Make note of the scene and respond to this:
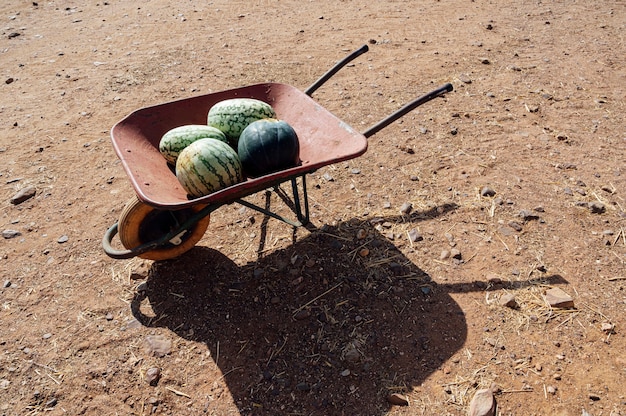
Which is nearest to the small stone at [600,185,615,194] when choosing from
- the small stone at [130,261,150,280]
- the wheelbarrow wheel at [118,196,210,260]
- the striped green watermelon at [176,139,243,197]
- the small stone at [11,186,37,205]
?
the striped green watermelon at [176,139,243,197]

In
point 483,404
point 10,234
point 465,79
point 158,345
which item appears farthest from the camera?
point 465,79

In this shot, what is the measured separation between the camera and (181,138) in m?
2.77

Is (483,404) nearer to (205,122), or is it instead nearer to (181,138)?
(181,138)

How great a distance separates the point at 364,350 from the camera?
263 cm

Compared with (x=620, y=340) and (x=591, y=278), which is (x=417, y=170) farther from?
(x=620, y=340)

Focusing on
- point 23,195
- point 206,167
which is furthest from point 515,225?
point 23,195

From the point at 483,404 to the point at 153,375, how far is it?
185 centimetres

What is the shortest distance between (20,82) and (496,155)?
614cm

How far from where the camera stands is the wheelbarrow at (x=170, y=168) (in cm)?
255

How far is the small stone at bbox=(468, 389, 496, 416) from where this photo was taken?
2.29 meters

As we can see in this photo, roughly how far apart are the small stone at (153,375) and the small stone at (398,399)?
4.41 feet

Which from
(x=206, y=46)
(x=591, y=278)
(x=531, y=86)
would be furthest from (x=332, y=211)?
(x=206, y=46)

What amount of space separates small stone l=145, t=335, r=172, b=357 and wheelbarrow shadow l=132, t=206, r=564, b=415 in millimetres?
90

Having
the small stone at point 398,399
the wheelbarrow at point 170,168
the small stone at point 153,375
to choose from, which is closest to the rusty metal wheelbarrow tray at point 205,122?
the wheelbarrow at point 170,168
